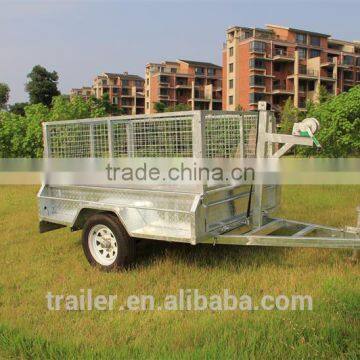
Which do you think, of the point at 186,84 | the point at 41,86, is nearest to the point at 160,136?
the point at 41,86

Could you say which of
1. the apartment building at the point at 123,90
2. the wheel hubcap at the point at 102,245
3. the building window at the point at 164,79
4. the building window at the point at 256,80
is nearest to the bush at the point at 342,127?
the wheel hubcap at the point at 102,245

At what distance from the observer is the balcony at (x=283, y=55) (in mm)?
69125

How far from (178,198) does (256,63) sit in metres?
65.4

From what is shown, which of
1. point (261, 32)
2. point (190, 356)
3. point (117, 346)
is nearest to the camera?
point (190, 356)

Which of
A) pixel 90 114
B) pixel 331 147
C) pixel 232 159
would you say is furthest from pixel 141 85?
pixel 232 159

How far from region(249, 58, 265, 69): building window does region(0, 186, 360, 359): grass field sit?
6321 centimetres

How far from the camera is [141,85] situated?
112m

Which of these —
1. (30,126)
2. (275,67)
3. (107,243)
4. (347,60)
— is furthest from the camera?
(347,60)

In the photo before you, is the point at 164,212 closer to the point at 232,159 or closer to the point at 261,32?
the point at 232,159

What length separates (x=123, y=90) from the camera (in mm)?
109125

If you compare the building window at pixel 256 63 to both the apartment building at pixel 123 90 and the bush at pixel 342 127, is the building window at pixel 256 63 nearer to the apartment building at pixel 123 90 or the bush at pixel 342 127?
the apartment building at pixel 123 90

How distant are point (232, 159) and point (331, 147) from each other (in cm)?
894

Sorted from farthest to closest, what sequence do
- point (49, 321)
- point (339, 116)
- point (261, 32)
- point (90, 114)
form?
point (261, 32), point (90, 114), point (339, 116), point (49, 321)

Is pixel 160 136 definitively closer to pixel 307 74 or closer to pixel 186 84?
pixel 307 74
